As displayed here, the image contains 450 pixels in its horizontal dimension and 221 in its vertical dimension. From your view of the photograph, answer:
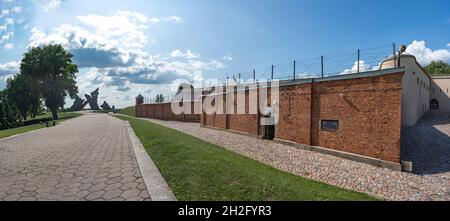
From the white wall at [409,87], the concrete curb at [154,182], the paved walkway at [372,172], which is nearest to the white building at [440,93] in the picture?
the white wall at [409,87]

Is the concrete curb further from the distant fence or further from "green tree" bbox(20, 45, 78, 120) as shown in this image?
"green tree" bbox(20, 45, 78, 120)

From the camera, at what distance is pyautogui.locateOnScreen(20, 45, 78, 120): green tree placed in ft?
119

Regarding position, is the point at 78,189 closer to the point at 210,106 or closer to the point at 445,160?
the point at 445,160

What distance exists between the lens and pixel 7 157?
25.7 ft

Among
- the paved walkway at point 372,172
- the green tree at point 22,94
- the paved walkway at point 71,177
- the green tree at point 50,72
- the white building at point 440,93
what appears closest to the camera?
the paved walkway at point 71,177

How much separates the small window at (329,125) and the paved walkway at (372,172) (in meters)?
1.37

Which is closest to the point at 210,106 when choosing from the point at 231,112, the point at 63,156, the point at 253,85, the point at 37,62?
the point at 231,112

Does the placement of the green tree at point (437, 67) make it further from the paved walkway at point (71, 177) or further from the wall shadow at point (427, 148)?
the paved walkway at point (71, 177)

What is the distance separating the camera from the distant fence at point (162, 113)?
106ft

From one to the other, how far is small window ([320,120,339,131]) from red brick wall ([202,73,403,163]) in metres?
0.16

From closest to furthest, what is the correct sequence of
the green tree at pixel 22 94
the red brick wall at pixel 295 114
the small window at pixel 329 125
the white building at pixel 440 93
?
1. the small window at pixel 329 125
2. the red brick wall at pixel 295 114
3. the white building at pixel 440 93
4. the green tree at pixel 22 94

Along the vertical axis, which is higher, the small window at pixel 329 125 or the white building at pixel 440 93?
the white building at pixel 440 93

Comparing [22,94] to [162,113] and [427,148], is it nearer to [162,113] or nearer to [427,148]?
[162,113]

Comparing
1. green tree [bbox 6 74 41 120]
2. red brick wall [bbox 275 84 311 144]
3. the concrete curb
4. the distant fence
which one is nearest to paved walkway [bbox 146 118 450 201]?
red brick wall [bbox 275 84 311 144]
